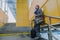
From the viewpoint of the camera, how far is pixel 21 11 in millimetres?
11539

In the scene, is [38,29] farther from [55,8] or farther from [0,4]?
[0,4]

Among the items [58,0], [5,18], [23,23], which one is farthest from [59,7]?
[5,18]

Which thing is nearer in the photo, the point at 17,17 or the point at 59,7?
the point at 59,7

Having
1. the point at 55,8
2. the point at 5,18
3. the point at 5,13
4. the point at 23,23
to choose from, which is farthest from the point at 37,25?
the point at 5,13

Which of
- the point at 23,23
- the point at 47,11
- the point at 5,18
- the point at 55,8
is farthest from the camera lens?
the point at 5,18

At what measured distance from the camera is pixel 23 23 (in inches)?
446

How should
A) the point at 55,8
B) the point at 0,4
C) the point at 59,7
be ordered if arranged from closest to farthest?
1. the point at 59,7
2. the point at 55,8
3. the point at 0,4

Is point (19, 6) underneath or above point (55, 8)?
above

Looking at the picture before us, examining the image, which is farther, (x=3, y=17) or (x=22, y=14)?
(x=3, y=17)

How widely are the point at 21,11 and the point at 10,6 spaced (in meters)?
2.47

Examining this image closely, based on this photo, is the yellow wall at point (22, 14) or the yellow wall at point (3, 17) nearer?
the yellow wall at point (22, 14)

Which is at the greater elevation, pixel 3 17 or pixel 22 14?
pixel 22 14

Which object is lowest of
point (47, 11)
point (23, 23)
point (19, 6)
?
point (23, 23)

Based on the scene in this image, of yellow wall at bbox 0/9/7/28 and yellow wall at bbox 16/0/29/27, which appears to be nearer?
yellow wall at bbox 16/0/29/27
